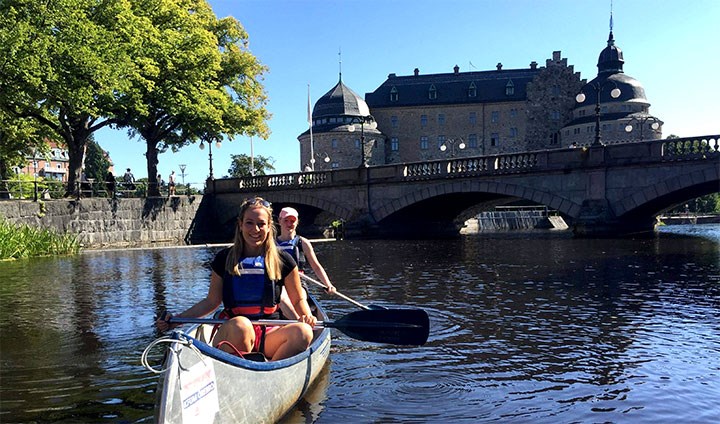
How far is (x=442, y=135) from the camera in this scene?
3120 inches

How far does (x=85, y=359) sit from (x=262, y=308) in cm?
329

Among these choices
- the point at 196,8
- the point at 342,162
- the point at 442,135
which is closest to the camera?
the point at 196,8

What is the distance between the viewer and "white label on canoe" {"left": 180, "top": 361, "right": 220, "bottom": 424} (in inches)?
142

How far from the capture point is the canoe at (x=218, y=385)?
3570 mm

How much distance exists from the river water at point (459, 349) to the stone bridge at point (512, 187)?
969cm

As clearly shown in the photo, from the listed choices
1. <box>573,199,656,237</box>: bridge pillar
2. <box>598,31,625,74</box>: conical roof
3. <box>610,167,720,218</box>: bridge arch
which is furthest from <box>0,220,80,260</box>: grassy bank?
<box>598,31,625,74</box>: conical roof

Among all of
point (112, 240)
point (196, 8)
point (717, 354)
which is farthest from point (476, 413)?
point (196, 8)

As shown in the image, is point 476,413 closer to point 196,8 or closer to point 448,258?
point 448,258

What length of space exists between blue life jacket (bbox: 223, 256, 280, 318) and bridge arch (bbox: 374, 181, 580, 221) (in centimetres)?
2350

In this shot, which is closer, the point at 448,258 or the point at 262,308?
the point at 262,308

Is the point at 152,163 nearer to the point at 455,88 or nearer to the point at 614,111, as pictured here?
the point at 455,88

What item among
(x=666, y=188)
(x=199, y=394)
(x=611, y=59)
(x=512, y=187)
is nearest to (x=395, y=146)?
(x=611, y=59)

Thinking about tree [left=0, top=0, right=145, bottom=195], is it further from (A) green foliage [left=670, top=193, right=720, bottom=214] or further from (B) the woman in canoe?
(A) green foliage [left=670, top=193, right=720, bottom=214]

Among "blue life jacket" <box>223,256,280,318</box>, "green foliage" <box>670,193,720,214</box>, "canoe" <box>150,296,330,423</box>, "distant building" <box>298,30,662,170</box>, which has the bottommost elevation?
"canoe" <box>150,296,330,423</box>
